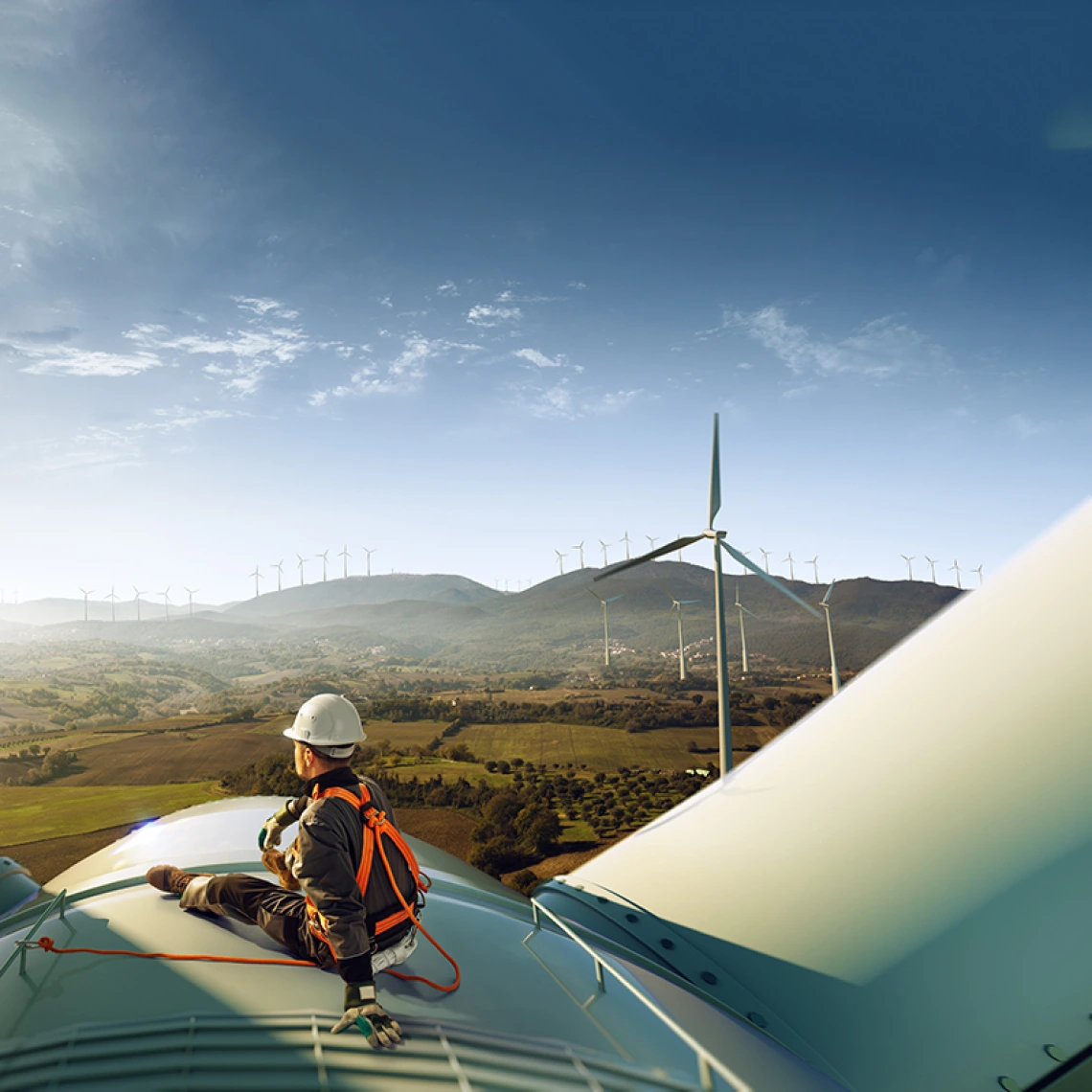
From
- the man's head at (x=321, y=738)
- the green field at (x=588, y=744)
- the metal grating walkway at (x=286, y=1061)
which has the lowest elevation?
the green field at (x=588, y=744)

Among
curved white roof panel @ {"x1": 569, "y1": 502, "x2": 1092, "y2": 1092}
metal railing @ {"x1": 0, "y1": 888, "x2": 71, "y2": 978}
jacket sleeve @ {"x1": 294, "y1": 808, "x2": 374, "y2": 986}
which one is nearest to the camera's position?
jacket sleeve @ {"x1": 294, "y1": 808, "x2": 374, "y2": 986}

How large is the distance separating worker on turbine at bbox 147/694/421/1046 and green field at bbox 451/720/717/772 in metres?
64.9

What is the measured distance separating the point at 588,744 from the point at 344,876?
3225 inches

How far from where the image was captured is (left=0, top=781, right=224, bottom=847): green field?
43.2 metres

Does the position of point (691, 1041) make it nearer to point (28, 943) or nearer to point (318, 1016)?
point (318, 1016)

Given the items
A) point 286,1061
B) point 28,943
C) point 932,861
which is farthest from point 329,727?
point 932,861

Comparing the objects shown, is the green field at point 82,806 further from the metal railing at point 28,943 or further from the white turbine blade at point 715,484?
the metal railing at point 28,943

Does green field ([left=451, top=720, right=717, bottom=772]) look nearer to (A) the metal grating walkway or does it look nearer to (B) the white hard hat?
(B) the white hard hat

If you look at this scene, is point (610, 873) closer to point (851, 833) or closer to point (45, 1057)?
point (851, 833)

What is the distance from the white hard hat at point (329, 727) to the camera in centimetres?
461

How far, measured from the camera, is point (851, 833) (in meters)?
5.28

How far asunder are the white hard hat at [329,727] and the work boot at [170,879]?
176 centimetres

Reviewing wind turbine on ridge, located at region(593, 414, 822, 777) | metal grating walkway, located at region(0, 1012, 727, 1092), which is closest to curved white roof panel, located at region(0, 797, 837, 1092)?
metal grating walkway, located at region(0, 1012, 727, 1092)

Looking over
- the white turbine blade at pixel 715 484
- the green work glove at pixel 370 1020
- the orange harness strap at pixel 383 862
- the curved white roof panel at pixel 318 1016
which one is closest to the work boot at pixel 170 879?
the curved white roof panel at pixel 318 1016
